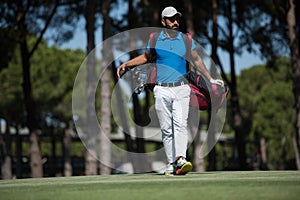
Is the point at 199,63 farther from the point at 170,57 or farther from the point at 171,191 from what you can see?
the point at 171,191

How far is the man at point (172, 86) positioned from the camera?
8.87 m

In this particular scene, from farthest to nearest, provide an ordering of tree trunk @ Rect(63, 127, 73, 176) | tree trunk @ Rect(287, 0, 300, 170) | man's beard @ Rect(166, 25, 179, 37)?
1. tree trunk @ Rect(63, 127, 73, 176)
2. tree trunk @ Rect(287, 0, 300, 170)
3. man's beard @ Rect(166, 25, 179, 37)

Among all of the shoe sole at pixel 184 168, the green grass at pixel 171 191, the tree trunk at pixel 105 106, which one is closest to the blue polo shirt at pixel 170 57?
the shoe sole at pixel 184 168

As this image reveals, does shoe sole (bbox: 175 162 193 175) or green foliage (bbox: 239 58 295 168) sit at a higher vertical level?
green foliage (bbox: 239 58 295 168)

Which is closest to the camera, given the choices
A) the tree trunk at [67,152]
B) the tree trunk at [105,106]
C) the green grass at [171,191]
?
the green grass at [171,191]

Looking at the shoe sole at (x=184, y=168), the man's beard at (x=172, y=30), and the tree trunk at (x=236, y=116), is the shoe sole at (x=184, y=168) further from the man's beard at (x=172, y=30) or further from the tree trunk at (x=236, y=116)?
the tree trunk at (x=236, y=116)

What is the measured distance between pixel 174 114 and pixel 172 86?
0.37m

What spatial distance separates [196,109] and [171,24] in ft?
4.78

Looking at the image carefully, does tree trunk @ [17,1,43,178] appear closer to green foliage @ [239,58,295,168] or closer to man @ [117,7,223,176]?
man @ [117,7,223,176]

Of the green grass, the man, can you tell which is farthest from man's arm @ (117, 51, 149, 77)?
the green grass

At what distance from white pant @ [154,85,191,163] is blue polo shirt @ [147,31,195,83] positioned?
17cm

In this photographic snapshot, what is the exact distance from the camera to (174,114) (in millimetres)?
9008

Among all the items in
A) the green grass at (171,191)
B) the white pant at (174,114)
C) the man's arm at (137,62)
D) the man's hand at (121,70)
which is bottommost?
the green grass at (171,191)

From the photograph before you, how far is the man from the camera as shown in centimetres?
887
